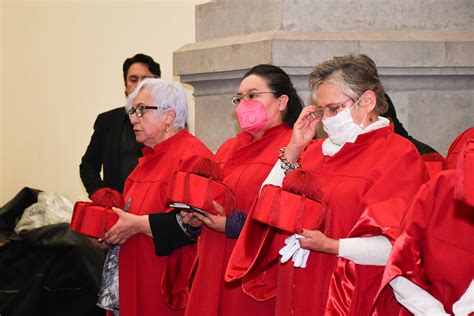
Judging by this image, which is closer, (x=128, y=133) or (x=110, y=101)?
(x=128, y=133)

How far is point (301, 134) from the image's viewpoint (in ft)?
12.9

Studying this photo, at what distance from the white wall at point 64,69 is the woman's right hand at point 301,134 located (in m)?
3.06

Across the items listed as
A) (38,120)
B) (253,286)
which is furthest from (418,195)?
(38,120)

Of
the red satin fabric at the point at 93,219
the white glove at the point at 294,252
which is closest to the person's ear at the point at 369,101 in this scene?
the white glove at the point at 294,252

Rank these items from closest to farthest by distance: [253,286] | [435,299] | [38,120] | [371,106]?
[435,299] → [371,106] → [253,286] → [38,120]

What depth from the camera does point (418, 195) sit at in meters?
3.04

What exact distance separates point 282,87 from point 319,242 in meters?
1.00

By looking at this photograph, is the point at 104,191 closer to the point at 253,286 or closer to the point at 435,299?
the point at 253,286

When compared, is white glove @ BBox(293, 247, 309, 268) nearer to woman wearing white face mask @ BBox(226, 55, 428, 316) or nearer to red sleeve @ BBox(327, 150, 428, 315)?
woman wearing white face mask @ BBox(226, 55, 428, 316)

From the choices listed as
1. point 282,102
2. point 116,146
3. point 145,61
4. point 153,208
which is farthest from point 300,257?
point 145,61

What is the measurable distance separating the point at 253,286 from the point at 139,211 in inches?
34.0

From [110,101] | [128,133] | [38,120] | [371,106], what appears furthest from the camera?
[38,120]

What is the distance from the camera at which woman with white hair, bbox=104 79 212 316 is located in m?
4.55

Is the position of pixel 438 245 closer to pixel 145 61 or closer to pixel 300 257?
pixel 300 257
